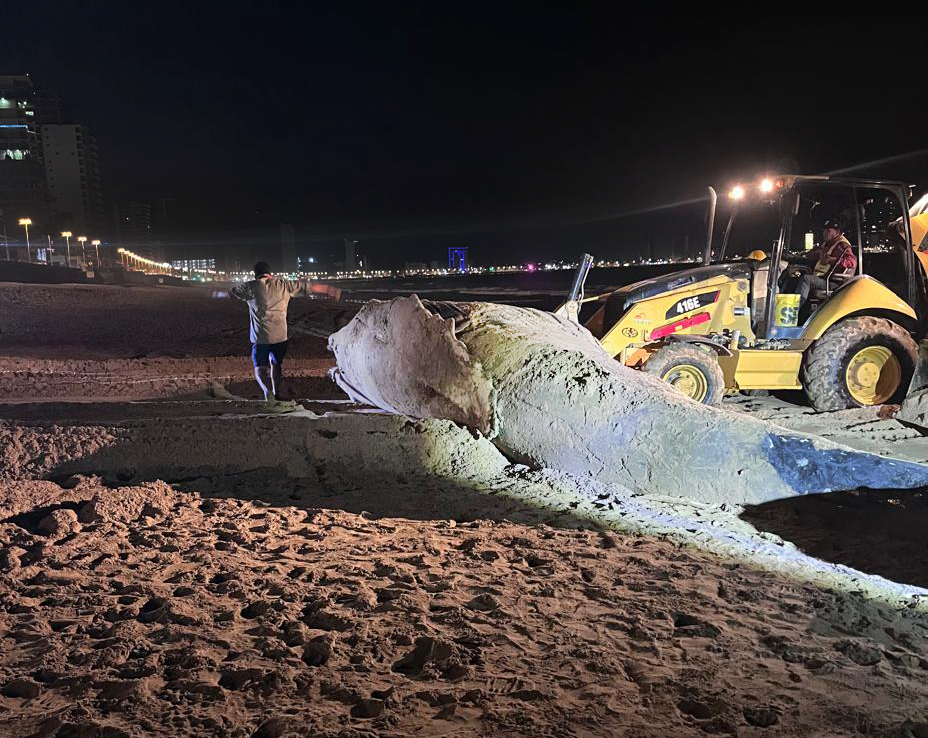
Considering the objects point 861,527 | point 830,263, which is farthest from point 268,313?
point 830,263

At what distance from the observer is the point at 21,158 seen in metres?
95.0

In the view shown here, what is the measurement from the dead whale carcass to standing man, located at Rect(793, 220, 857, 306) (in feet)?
13.9

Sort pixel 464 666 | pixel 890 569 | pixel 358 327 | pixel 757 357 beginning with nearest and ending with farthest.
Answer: pixel 464 666 → pixel 890 569 → pixel 358 327 → pixel 757 357

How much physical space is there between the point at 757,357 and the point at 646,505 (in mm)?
4347

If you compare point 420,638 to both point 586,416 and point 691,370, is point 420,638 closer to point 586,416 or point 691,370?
point 586,416

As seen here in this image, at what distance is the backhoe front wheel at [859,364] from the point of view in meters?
8.54

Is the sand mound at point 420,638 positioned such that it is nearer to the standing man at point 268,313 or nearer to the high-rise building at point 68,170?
the standing man at point 268,313

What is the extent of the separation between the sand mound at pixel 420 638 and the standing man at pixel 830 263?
20.1 ft

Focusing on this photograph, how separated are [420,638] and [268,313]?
17.9 feet

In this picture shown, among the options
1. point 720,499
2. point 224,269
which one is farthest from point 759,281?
point 224,269

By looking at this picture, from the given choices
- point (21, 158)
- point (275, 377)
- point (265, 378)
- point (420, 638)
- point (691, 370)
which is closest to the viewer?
point (420, 638)

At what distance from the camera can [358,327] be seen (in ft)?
24.3

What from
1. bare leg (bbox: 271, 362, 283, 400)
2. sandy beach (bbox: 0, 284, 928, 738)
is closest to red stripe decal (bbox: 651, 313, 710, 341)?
sandy beach (bbox: 0, 284, 928, 738)

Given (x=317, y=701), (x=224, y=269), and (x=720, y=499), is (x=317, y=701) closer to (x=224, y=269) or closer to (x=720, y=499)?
(x=720, y=499)
